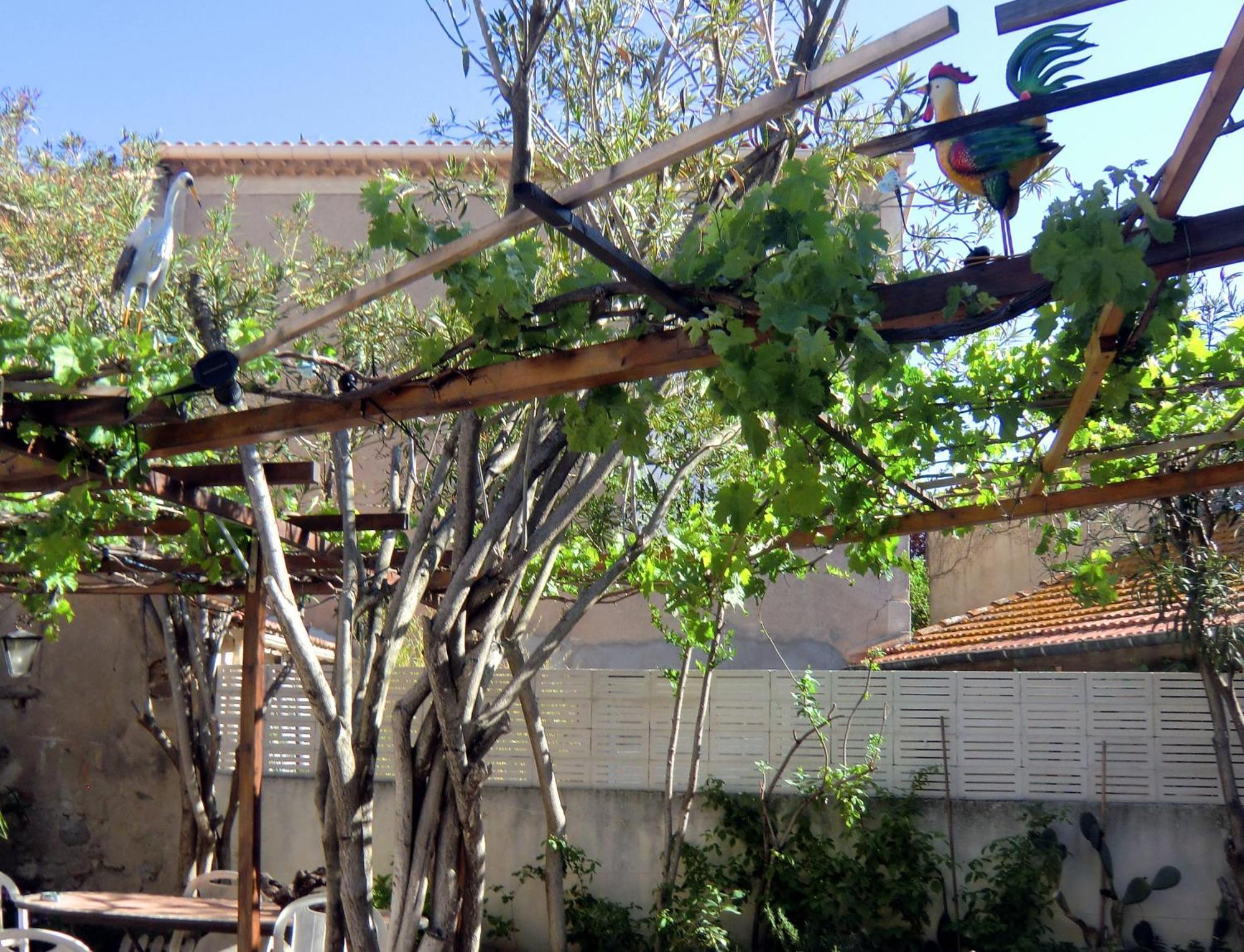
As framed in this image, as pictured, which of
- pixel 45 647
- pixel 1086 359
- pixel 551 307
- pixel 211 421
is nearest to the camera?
pixel 551 307

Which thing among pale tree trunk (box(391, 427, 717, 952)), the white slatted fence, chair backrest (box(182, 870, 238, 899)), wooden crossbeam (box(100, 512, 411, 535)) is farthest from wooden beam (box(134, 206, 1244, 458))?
the white slatted fence

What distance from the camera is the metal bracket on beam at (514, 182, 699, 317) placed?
2646 mm

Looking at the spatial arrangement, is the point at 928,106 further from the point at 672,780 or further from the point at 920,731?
the point at 920,731

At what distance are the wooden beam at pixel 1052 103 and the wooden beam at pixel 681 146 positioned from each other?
0.22 metres

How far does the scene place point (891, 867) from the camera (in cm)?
773

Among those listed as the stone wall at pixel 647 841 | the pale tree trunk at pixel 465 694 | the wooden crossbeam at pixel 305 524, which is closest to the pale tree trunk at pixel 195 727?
the stone wall at pixel 647 841

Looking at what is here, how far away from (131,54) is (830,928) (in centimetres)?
702

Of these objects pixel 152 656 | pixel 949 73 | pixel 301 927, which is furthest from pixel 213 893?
pixel 949 73

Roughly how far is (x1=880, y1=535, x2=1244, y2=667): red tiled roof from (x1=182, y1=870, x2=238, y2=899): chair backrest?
522 centimetres

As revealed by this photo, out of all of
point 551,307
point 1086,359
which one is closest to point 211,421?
point 551,307

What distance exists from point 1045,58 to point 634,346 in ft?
4.04

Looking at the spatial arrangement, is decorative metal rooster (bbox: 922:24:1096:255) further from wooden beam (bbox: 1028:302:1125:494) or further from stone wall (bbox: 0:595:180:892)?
stone wall (bbox: 0:595:180:892)

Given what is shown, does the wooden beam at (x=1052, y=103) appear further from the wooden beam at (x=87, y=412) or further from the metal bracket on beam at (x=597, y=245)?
the wooden beam at (x=87, y=412)

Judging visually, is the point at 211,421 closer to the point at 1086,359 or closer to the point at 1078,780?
the point at 1086,359
